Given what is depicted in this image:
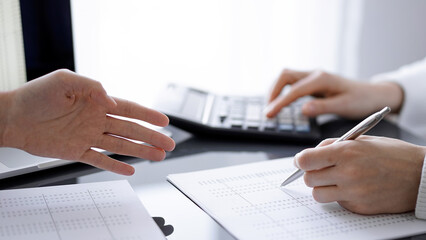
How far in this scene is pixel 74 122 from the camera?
0.71 metres

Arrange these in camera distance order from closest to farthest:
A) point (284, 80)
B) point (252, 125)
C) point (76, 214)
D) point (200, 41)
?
point (76, 214), point (252, 125), point (284, 80), point (200, 41)

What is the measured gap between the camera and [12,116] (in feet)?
2.20

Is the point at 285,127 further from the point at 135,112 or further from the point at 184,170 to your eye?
the point at 135,112

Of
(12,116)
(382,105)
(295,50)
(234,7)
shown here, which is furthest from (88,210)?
(295,50)

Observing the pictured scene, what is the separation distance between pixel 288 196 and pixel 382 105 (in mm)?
561

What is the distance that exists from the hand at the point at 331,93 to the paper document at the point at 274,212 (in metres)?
0.33

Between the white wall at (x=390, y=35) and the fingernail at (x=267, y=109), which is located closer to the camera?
the fingernail at (x=267, y=109)

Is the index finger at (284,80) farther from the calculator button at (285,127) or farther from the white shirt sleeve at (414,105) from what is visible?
the white shirt sleeve at (414,105)

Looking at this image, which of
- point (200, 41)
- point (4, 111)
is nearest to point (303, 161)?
point (4, 111)

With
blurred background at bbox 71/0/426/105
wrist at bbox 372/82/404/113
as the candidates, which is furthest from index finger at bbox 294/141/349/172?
blurred background at bbox 71/0/426/105

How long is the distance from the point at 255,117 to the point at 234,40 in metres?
0.88

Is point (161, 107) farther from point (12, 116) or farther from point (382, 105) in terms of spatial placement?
point (382, 105)

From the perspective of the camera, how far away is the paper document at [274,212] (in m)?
0.60

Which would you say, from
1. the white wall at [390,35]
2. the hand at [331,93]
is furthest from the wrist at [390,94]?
the white wall at [390,35]
